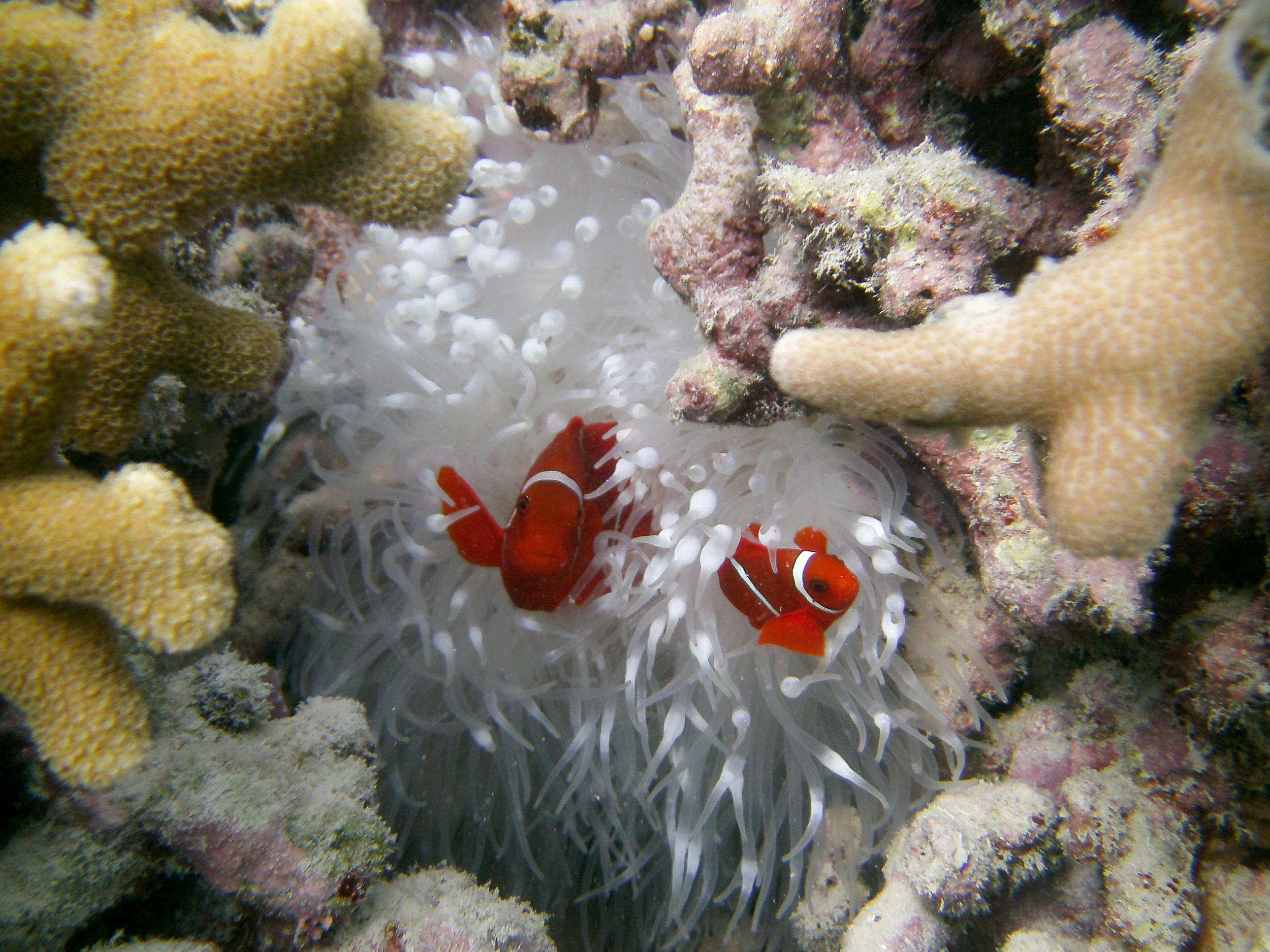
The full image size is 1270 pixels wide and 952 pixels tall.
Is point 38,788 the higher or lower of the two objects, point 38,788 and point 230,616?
the lower

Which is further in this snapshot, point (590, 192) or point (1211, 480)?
point (590, 192)

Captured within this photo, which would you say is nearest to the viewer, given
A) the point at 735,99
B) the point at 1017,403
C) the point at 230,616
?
the point at 1017,403

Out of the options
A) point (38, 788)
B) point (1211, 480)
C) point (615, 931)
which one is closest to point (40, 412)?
point (38, 788)

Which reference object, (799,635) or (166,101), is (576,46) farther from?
(799,635)

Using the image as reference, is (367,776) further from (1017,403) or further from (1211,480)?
(1211,480)

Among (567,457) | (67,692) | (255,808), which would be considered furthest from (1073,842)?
(67,692)

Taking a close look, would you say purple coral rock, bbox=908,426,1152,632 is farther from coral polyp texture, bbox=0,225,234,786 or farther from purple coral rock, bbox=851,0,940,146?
coral polyp texture, bbox=0,225,234,786

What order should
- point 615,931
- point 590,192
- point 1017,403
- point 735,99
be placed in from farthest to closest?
point 615,931 → point 590,192 → point 735,99 → point 1017,403

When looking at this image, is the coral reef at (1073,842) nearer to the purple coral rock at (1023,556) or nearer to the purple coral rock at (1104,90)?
the purple coral rock at (1023,556)
